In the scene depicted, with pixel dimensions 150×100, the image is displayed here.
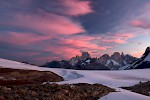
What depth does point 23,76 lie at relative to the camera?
4819 cm

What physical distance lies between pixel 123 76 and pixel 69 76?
14192mm

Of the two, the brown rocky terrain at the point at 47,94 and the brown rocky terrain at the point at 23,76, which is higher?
the brown rocky terrain at the point at 23,76

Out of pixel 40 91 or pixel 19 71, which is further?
pixel 19 71

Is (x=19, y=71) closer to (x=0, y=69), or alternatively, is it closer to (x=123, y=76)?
(x=0, y=69)

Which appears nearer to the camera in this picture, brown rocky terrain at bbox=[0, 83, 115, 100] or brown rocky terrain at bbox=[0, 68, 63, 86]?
brown rocky terrain at bbox=[0, 83, 115, 100]

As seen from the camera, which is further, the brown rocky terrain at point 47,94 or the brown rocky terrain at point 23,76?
the brown rocky terrain at point 23,76

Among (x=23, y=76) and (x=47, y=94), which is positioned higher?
(x=23, y=76)

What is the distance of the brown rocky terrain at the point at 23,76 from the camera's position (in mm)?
43725

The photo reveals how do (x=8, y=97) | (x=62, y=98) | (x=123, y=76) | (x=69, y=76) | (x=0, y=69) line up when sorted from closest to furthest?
(x=8, y=97), (x=62, y=98), (x=0, y=69), (x=69, y=76), (x=123, y=76)

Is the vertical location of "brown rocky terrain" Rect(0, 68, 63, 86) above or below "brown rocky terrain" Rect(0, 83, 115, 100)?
above

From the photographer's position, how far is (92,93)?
71.2 feet

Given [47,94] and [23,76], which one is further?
[23,76]

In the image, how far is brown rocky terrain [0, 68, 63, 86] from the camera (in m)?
43.7

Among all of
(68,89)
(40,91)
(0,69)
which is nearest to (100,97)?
(68,89)
